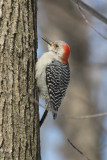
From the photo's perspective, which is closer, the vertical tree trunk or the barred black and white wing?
the vertical tree trunk

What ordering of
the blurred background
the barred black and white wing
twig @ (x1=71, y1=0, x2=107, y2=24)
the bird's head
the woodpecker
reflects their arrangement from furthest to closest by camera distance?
the blurred background → the bird's head → the barred black and white wing → the woodpecker → twig @ (x1=71, y1=0, x2=107, y2=24)

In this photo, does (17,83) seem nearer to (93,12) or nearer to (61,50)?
(93,12)

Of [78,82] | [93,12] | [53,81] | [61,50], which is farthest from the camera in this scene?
[78,82]

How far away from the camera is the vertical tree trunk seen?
4.09 m

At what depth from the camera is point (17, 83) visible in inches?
169

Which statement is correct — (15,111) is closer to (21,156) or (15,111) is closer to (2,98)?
(2,98)

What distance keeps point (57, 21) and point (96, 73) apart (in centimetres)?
221

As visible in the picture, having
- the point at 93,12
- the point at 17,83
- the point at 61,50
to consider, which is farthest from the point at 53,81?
the point at 93,12

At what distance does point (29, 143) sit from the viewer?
4.23m

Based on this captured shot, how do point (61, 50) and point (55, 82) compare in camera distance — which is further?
point (61, 50)

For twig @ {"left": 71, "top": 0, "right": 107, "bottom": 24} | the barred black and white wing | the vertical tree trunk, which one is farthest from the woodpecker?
twig @ {"left": 71, "top": 0, "right": 107, "bottom": 24}

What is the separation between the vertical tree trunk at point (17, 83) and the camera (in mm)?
4086

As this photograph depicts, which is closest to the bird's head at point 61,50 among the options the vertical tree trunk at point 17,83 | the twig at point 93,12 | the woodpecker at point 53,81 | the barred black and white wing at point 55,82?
the woodpecker at point 53,81

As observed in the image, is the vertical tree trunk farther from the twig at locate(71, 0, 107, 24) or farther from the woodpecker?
the woodpecker
